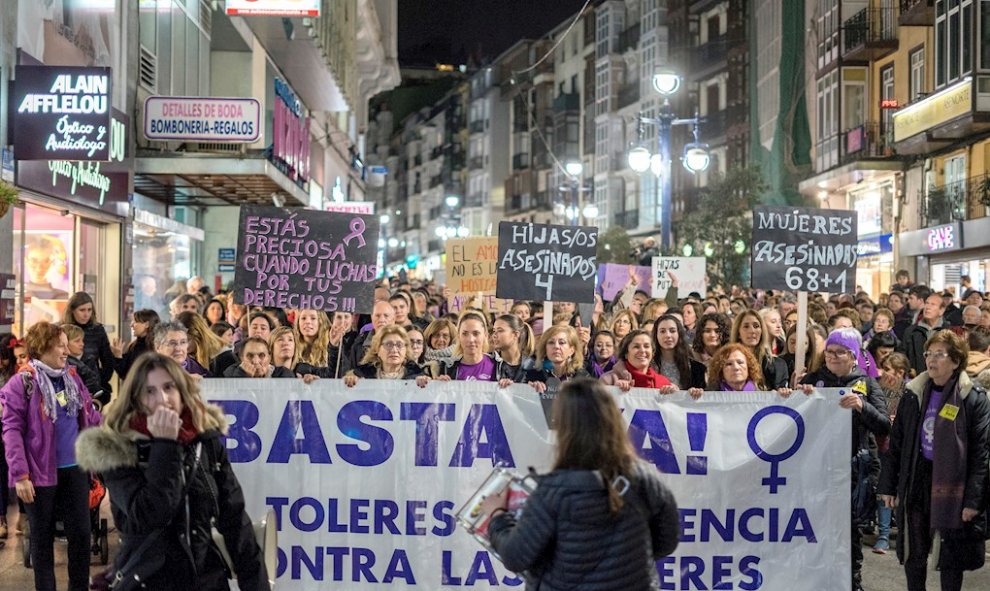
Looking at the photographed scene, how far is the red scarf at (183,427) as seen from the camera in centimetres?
454

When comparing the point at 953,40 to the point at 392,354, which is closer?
the point at 392,354

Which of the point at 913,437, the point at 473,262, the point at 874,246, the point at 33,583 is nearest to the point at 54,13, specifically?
the point at 473,262

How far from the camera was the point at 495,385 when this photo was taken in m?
7.27

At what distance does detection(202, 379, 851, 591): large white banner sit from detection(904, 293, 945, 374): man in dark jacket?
261 inches

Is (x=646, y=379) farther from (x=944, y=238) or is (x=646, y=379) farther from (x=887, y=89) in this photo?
(x=887, y=89)

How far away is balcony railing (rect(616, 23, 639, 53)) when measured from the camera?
226ft

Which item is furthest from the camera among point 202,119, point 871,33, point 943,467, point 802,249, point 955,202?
point 871,33

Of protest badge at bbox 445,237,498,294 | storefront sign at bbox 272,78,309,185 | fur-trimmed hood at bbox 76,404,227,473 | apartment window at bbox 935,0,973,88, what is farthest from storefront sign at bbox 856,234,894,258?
fur-trimmed hood at bbox 76,404,227,473

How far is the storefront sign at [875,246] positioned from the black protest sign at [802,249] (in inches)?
1059

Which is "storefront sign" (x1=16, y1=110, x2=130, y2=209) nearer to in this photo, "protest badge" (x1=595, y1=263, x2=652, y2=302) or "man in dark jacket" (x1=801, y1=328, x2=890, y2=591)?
"protest badge" (x1=595, y1=263, x2=652, y2=302)

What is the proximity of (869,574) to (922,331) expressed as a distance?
5849 mm

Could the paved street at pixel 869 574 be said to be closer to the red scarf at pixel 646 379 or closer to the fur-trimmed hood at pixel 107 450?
the red scarf at pixel 646 379

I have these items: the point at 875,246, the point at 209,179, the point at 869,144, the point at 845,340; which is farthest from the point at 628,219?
the point at 845,340

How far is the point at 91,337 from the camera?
439 inches
